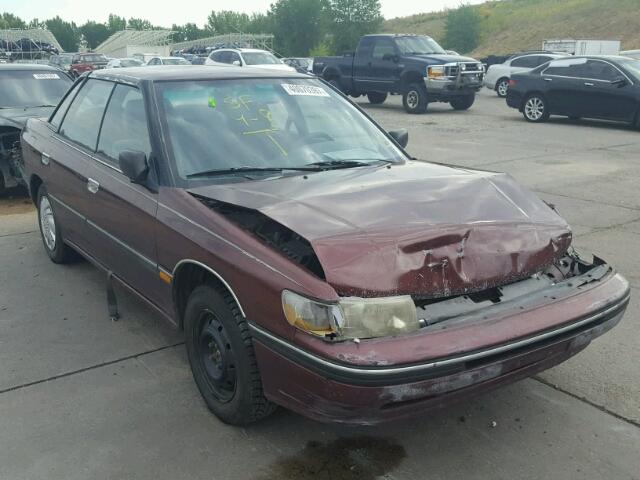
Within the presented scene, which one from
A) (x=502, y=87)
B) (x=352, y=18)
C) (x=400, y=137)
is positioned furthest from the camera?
(x=352, y=18)

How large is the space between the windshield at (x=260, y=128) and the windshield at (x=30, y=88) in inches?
222

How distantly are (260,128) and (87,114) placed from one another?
1649mm

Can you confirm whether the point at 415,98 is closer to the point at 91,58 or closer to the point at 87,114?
the point at 87,114

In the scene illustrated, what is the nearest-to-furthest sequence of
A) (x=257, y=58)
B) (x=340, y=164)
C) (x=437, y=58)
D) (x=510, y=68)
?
(x=340, y=164) → (x=437, y=58) → (x=257, y=58) → (x=510, y=68)

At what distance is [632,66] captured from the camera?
14258 millimetres

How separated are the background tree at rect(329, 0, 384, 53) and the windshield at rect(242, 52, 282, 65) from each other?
40.8 meters

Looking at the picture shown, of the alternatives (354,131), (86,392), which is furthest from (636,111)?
(86,392)

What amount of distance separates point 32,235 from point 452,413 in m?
5.02

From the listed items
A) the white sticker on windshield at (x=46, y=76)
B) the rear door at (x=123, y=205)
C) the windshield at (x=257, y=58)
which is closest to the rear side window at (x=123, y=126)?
the rear door at (x=123, y=205)

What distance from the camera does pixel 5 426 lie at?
323cm

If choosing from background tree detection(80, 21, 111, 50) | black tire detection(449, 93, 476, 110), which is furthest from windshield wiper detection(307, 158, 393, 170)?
background tree detection(80, 21, 111, 50)

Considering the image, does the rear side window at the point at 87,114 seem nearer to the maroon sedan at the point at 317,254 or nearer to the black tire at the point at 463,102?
the maroon sedan at the point at 317,254

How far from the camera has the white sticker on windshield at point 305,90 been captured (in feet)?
14.1

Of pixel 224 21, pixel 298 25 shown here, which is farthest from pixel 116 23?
pixel 298 25
